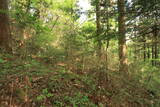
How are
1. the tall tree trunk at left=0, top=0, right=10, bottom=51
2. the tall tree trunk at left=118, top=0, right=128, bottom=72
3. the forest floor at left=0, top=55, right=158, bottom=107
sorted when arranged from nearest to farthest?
the forest floor at left=0, top=55, right=158, bottom=107 < the tall tree trunk at left=0, top=0, right=10, bottom=51 < the tall tree trunk at left=118, top=0, right=128, bottom=72

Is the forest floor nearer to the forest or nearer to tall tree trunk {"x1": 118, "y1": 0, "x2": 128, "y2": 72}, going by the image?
the forest

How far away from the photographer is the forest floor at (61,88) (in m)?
3.50

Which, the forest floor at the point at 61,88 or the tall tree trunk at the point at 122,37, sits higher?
the tall tree trunk at the point at 122,37

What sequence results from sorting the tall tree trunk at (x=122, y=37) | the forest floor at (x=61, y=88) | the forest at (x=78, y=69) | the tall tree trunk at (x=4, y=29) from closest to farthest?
1. the forest floor at (x=61, y=88)
2. the forest at (x=78, y=69)
3. the tall tree trunk at (x=4, y=29)
4. the tall tree trunk at (x=122, y=37)

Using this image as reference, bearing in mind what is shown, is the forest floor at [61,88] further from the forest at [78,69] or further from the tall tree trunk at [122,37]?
the tall tree trunk at [122,37]

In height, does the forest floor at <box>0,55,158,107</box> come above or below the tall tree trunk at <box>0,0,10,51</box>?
below

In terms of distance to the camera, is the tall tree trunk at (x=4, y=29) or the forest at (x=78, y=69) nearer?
the forest at (x=78, y=69)

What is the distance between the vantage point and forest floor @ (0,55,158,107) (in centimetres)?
350

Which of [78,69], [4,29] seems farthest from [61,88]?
[4,29]

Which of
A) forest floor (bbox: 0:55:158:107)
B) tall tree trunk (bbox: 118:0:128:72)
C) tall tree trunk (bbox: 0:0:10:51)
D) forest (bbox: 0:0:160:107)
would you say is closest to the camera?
forest floor (bbox: 0:55:158:107)

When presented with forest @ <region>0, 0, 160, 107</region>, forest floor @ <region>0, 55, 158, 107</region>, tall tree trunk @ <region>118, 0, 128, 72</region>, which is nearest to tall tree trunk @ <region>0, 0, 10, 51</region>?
forest @ <region>0, 0, 160, 107</region>

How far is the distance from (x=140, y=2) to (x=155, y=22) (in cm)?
107

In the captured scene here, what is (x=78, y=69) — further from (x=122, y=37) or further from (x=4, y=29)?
(x=4, y=29)

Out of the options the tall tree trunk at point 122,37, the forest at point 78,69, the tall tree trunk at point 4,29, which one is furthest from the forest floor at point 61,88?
the tall tree trunk at point 4,29
